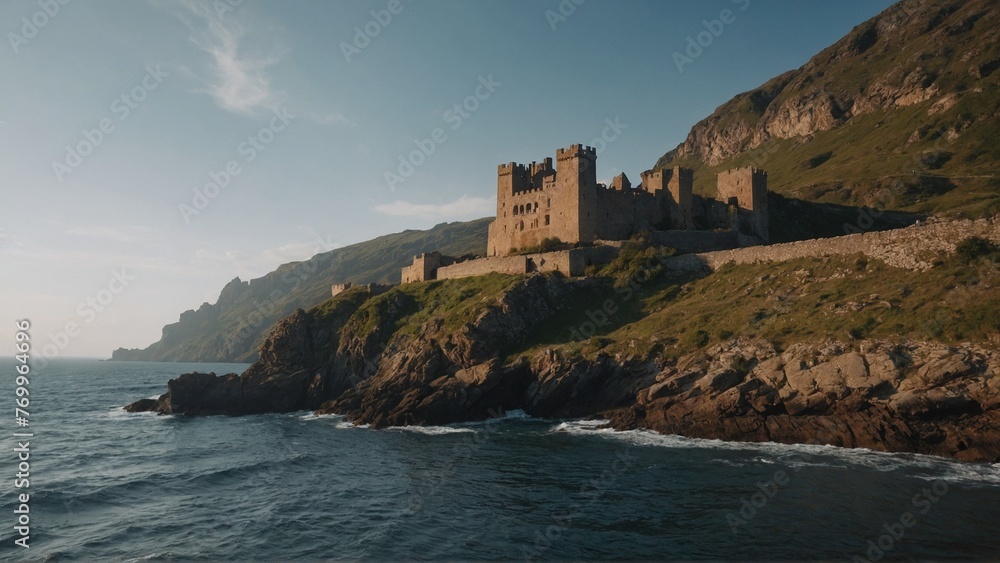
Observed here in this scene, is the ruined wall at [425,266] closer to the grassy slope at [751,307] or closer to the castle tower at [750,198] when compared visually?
the grassy slope at [751,307]

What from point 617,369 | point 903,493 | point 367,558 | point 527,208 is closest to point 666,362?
point 617,369

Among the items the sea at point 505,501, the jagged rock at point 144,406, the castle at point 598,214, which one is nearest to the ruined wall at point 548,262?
the castle at point 598,214

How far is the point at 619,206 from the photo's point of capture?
82.1 m

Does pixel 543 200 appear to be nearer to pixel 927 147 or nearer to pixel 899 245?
pixel 899 245

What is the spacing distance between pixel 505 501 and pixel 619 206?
187ft

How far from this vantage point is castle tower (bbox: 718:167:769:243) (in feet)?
275

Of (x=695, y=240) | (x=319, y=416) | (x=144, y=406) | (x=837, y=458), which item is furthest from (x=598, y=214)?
(x=144, y=406)

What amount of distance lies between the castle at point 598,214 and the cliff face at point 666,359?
4400 mm

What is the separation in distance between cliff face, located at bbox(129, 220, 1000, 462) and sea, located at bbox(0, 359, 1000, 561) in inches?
116

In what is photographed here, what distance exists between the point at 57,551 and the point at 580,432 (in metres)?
32.9

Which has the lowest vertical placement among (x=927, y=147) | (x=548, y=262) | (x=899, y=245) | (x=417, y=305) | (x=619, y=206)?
(x=417, y=305)

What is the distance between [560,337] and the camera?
62.9 m

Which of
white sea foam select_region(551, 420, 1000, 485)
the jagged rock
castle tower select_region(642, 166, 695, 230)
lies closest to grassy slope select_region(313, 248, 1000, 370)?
white sea foam select_region(551, 420, 1000, 485)

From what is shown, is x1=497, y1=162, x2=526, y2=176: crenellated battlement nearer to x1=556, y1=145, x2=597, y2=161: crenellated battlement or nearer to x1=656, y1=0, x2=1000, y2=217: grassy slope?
x1=556, y1=145, x2=597, y2=161: crenellated battlement
